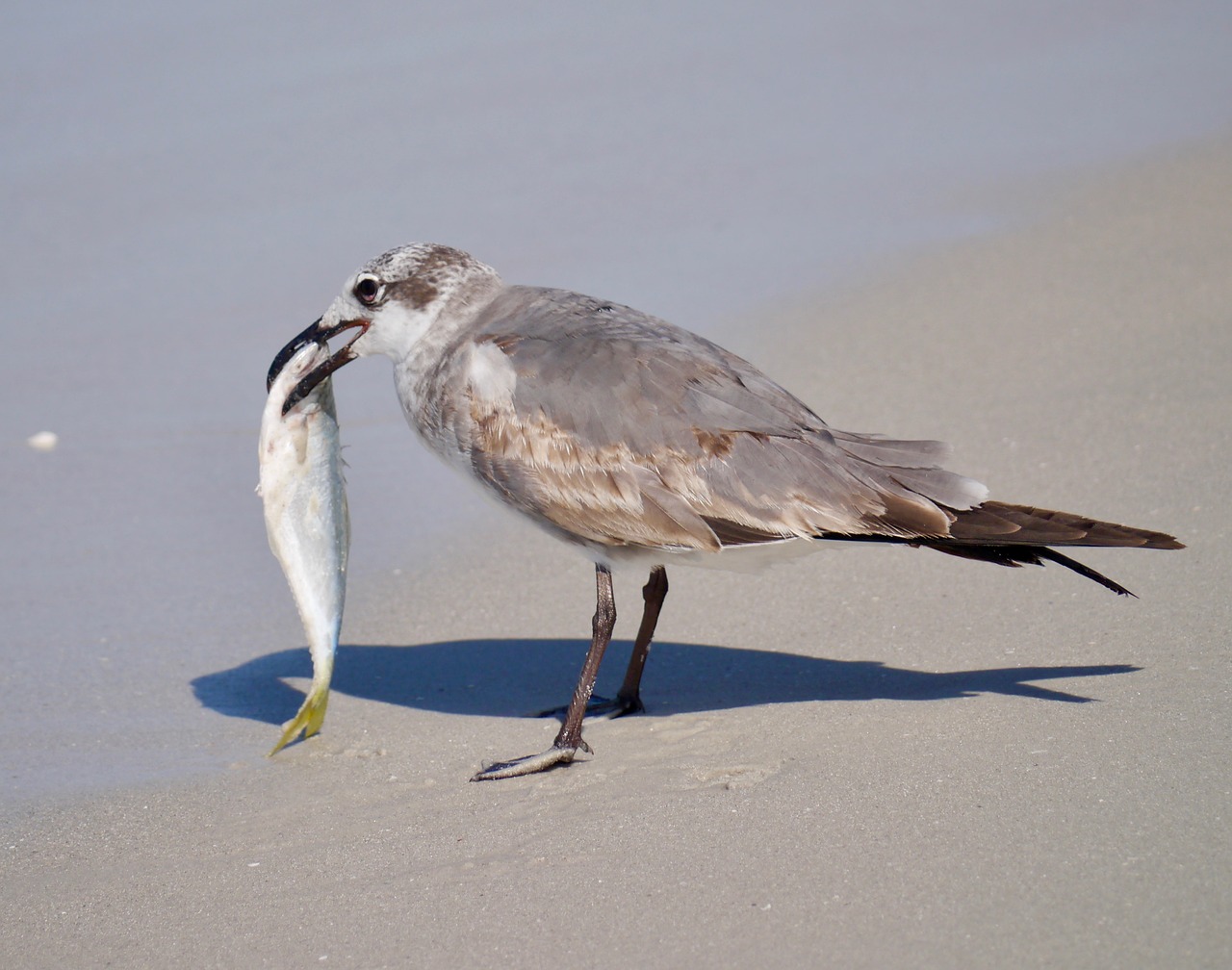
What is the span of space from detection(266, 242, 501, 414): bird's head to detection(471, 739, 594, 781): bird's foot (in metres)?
1.35

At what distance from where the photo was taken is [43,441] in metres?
7.19

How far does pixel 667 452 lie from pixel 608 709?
0.97 metres

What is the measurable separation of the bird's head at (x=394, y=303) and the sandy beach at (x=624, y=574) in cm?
119

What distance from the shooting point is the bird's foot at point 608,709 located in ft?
16.1

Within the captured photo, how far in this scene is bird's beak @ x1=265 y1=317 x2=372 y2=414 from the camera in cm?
482

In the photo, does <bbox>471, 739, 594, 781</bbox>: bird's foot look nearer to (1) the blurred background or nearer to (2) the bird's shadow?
(2) the bird's shadow

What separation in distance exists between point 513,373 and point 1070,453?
2.76 meters

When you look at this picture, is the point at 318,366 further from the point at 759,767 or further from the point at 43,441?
the point at 43,441

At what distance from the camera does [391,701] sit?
513 cm

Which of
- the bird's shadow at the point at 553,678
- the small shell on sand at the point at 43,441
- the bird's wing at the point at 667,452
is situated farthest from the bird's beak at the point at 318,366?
the small shell on sand at the point at 43,441

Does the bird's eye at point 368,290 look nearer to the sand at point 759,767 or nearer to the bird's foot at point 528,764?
the sand at point 759,767

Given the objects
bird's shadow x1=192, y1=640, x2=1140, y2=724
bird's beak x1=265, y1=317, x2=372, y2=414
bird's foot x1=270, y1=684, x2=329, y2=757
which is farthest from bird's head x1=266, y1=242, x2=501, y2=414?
bird's shadow x1=192, y1=640, x2=1140, y2=724

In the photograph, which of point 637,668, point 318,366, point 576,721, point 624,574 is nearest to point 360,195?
point 624,574

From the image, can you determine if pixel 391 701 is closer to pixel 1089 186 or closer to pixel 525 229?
pixel 525 229
